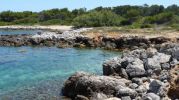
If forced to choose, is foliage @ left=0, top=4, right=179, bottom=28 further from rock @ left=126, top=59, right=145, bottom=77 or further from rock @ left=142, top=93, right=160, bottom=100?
rock @ left=142, top=93, right=160, bottom=100

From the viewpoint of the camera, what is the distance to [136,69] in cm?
3109

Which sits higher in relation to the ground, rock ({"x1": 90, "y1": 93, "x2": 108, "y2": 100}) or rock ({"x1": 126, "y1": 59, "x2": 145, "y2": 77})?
rock ({"x1": 126, "y1": 59, "x2": 145, "y2": 77})

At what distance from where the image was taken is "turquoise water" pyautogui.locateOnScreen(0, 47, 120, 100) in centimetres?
3199

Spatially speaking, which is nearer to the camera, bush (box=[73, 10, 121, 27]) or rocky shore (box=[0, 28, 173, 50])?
rocky shore (box=[0, 28, 173, 50])

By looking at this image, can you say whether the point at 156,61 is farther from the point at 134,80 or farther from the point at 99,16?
the point at 99,16

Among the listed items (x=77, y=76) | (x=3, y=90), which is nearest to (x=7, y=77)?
(x=3, y=90)

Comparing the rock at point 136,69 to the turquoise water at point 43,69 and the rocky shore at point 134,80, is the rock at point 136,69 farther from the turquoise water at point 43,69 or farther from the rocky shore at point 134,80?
the turquoise water at point 43,69

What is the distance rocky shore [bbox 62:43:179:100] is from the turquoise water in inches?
100

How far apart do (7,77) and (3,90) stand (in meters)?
6.17

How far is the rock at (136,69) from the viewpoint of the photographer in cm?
3066

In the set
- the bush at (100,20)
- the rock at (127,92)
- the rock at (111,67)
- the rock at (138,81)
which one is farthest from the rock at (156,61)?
the bush at (100,20)

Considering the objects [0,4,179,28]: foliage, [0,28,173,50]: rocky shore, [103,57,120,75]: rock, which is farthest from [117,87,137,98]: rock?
[0,4,179,28]: foliage

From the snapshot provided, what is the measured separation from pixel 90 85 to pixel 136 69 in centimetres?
464

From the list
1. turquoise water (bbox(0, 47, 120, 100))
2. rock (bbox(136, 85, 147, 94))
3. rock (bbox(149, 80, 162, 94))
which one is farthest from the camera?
turquoise water (bbox(0, 47, 120, 100))
